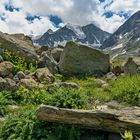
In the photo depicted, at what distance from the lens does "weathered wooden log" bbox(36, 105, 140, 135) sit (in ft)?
42.0

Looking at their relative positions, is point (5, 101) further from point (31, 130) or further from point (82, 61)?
point (82, 61)

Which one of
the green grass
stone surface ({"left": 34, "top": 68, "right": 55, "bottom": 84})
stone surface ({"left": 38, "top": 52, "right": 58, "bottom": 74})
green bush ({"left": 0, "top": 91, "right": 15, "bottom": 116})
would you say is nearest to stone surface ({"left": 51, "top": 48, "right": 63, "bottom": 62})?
stone surface ({"left": 38, "top": 52, "right": 58, "bottom": 74})

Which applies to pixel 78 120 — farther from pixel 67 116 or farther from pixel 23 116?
pixel 23 116

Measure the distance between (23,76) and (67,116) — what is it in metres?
11.9

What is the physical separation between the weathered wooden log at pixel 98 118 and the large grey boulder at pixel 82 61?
55.3ft

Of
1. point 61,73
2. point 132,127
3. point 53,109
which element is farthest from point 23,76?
point 132,127

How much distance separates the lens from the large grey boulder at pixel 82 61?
31.4 metres

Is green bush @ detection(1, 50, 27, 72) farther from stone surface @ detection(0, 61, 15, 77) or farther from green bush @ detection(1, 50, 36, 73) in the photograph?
stone surface @ detection(0, 61, 15, 77)

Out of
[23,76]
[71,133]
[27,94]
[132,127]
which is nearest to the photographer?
[132,127]

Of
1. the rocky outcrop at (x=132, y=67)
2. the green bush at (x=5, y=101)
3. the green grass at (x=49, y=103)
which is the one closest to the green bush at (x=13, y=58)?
the rocky outcrop at (x=132, y=67)

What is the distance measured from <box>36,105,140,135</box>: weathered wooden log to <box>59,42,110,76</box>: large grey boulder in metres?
16.8

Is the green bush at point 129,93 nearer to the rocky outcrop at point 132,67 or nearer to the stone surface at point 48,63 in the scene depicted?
the rocky outcrop at point 132,67

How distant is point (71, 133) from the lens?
44.1ft

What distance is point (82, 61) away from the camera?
1254 inches
